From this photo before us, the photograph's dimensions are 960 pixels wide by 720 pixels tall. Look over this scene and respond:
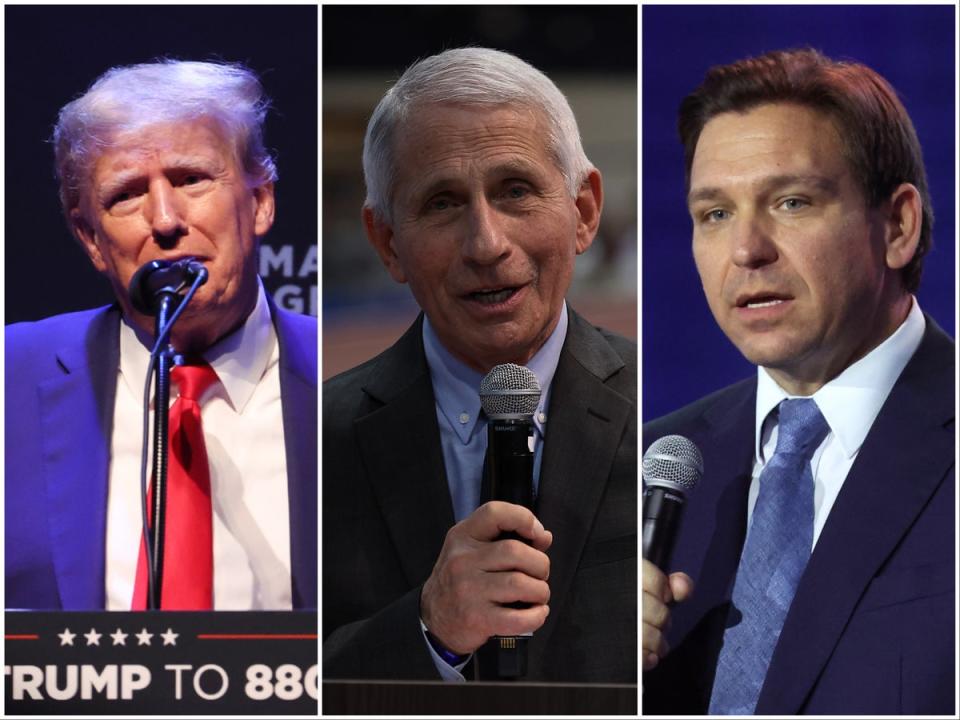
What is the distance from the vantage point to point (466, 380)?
203 inches

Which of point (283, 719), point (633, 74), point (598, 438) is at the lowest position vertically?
point (283, 719)

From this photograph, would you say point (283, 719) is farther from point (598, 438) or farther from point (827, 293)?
A: point (827, 293)

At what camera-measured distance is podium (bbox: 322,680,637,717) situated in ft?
16.5

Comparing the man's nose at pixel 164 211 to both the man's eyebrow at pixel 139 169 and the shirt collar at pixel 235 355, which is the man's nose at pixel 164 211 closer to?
the man's eyebrow at pixel 139 169

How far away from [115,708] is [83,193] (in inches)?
74.5

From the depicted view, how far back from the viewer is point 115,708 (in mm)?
5156

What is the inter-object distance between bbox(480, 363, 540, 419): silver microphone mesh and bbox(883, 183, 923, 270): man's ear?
1.37 metres

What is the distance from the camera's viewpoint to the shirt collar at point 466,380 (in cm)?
514

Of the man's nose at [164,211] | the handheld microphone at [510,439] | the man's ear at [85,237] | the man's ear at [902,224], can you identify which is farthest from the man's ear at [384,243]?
the man's ear at [902,224]

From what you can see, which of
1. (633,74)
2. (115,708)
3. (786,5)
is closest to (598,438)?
(633,74)

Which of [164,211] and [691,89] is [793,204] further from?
[164,211]

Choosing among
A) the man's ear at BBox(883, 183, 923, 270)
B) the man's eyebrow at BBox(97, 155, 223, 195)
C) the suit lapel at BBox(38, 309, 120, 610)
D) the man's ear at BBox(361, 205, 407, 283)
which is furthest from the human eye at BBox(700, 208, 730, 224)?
the suit lapel at BBox(38, 309, 120, 610)

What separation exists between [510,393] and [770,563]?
1.16 m

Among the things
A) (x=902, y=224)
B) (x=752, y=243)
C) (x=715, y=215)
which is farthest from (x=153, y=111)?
(x=902, y=224)
